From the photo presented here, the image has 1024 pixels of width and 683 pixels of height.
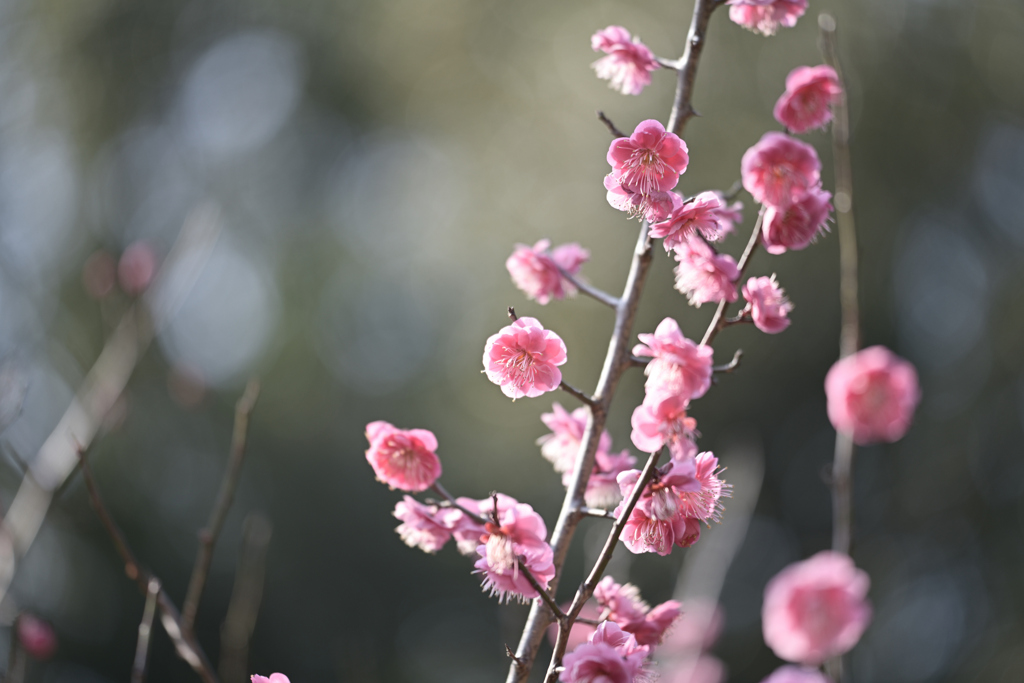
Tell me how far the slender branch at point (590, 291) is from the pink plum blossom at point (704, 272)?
84mm

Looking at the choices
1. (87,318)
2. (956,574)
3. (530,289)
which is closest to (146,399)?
(87,318)

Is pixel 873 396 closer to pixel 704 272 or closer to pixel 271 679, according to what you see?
pixel 704 272

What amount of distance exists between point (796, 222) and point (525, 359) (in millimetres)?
331

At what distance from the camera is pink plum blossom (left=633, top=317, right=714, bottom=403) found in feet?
2.04

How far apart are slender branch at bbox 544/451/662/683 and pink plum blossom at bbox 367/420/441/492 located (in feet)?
0.90

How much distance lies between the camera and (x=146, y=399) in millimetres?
5695

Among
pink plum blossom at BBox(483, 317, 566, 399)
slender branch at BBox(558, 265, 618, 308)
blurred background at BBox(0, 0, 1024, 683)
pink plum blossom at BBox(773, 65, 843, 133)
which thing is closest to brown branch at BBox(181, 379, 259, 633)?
pink plum blossom at BBox(483, 317, 566, 399)

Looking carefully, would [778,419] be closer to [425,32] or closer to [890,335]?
[890,335]

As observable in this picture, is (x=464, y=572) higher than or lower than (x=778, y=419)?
lower

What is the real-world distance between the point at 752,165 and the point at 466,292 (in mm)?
5485

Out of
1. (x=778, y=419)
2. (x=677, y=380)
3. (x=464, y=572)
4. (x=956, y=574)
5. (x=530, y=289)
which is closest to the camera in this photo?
(x=677, y=380)

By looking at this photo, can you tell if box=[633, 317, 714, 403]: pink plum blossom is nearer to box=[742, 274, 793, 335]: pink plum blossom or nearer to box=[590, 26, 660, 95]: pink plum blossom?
box=[742, 274, 793, 335]: pink plum blossom

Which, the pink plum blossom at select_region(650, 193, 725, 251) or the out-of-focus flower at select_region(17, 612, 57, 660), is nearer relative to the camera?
the pink plum blossom at select_region(650, 193, 725, 251)

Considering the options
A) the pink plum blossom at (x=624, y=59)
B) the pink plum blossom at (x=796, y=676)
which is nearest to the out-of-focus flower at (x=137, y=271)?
the pink plum blossom at (x=624, y=59)
